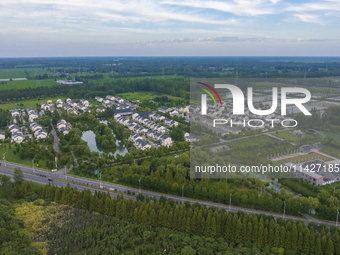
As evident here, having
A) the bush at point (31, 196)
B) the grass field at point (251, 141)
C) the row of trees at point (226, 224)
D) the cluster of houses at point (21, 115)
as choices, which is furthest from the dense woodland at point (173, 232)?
the cluster of houses at point (21, 115)

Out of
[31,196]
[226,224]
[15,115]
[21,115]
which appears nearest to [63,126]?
[21,115]

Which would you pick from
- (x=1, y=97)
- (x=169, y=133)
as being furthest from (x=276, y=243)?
(x=1, y=97)

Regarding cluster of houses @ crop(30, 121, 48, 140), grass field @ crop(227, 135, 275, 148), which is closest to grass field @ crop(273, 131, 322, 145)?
grass field @ crop(227, 135, 275, 148)

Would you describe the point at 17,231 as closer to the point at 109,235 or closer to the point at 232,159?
the point at 109,235

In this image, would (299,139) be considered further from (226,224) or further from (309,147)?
(226,224)

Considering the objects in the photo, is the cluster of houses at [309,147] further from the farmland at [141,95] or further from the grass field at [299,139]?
the farmland at [141,95]
